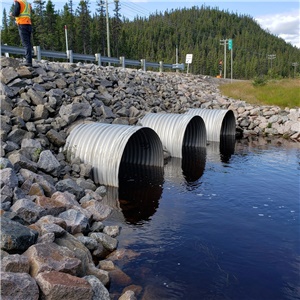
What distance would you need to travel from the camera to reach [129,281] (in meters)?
5.74

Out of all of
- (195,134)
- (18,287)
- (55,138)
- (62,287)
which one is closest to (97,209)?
(55,138)

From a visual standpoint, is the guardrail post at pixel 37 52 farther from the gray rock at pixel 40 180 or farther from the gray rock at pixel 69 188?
the gray rock at pixel 40 180

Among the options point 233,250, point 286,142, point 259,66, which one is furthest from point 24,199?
point 259,66

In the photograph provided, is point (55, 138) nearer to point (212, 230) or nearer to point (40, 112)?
point (40, 112)

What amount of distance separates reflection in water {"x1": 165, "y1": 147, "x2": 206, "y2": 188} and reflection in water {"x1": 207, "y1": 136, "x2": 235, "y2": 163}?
16.9 inches

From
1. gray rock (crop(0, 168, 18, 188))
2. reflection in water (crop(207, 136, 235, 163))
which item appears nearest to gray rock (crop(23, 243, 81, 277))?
gray rock (crop(0, 168, 18, 188))

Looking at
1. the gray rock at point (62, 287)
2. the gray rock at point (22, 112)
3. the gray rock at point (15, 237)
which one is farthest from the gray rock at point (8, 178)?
the gray rock at point (22, 112)

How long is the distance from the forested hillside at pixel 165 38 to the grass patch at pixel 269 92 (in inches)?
284

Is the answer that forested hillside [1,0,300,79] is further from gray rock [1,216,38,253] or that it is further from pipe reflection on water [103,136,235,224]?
gray rock [1,216,38,253]

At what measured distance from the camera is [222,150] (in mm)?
17000

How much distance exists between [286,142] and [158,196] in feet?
39.7

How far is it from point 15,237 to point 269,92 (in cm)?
2735

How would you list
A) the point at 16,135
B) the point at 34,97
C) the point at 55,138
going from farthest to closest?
the point at 34,97
the point at 55,138
the point at 16,135

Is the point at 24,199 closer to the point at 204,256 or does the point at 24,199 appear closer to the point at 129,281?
the point at 129,281
